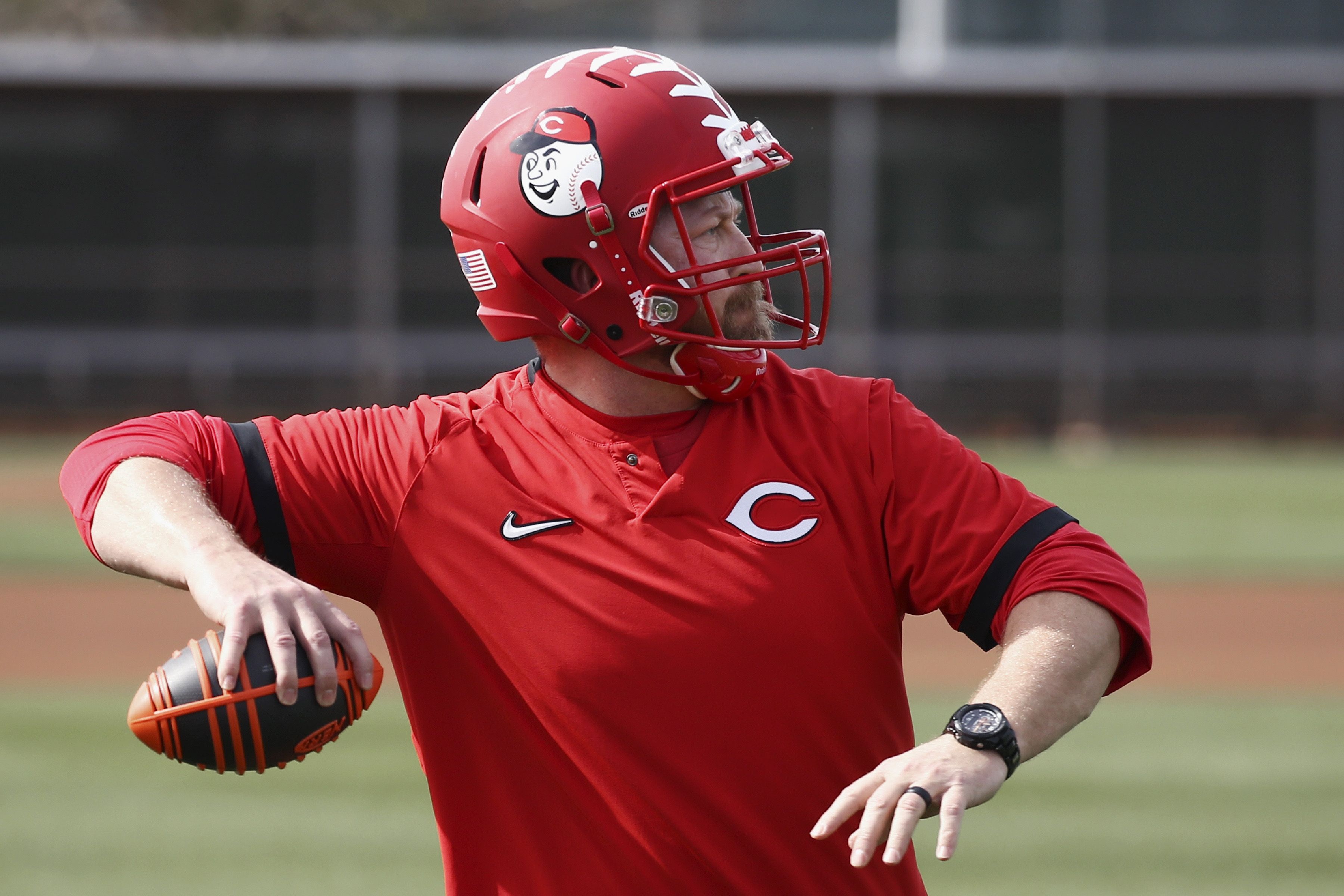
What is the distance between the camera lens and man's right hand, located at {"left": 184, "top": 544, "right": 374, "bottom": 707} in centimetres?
245

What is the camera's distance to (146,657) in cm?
1119

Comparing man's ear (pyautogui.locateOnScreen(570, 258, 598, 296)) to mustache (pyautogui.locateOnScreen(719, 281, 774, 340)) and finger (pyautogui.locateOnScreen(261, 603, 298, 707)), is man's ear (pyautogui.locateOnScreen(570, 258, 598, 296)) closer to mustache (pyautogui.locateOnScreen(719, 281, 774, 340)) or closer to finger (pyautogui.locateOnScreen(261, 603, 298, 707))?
mustache (pyautogui.locateOnScreen(719, 281, 774, 340))

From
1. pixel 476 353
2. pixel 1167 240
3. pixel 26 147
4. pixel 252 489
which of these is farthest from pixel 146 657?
pixel 1167 240

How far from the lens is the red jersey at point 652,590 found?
8.99 feet

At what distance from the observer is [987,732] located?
7.98 feet

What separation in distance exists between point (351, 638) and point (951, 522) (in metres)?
1.00

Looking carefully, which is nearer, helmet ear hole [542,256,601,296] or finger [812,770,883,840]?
finger [812,770,883,840]

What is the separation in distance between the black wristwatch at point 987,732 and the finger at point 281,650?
965mm

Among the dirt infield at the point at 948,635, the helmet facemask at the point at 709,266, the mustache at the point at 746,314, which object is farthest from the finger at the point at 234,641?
the dirt infield at the point at 948,635

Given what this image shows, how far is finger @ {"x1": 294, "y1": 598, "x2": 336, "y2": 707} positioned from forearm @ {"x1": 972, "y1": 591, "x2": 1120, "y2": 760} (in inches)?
38.8

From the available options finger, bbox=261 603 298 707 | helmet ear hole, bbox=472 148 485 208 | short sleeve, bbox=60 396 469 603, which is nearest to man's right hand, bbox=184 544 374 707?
finger, bbox=261 603 298 707

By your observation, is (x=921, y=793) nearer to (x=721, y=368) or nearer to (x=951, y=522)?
(x=951, y=522)

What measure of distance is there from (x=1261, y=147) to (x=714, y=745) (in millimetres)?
27628

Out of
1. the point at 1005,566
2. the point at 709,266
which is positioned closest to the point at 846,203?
the point at 709,266
